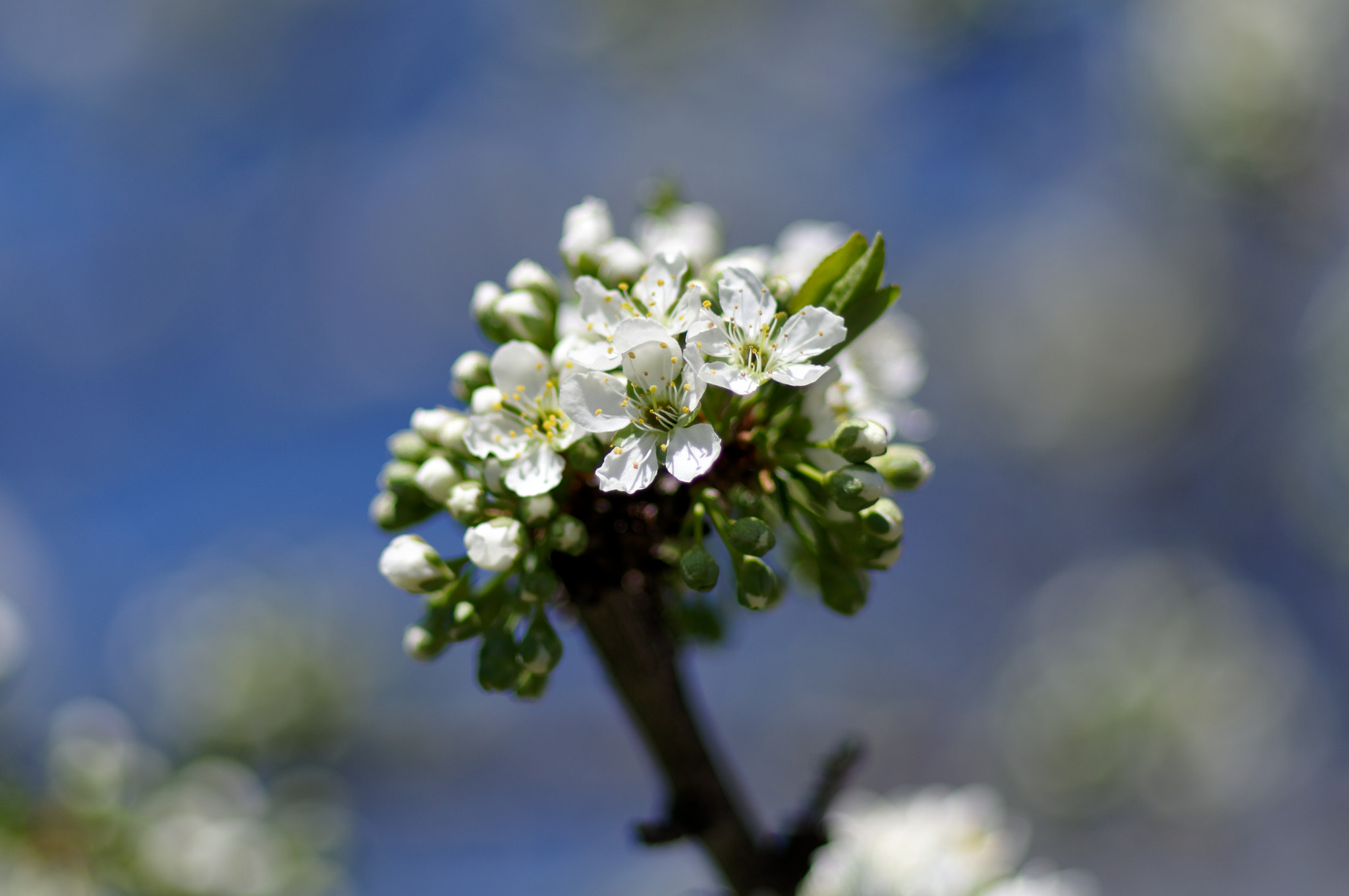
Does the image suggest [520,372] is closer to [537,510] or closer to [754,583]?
[537,510]

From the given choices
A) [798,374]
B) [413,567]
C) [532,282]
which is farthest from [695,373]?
[413,567]

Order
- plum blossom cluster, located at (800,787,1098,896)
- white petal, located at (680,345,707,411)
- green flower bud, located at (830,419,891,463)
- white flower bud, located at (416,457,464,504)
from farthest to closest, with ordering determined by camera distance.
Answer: plum blossom cluster, located at (800,787,1098,896), white flower bud, located at (416,457,464,504), green flower bud, located at (830,419,891,463), white petal, located at (680,345,707,411)

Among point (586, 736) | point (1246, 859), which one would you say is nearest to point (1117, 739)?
point (1246, 859)

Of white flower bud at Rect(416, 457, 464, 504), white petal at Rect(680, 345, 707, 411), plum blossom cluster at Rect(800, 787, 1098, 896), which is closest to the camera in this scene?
white petal at Rect(680, 345, 707, 411)

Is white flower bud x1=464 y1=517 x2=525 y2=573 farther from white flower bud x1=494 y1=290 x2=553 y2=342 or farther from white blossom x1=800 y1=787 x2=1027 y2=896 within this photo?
white blossom x1=800 y1=787 x2=1027 y2=896

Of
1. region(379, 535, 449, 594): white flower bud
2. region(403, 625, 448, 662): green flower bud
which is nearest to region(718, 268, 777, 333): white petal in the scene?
region(379, 535, 449, 594): white flower bud

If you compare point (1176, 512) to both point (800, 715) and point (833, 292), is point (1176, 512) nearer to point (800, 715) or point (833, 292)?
point (800, 715)
